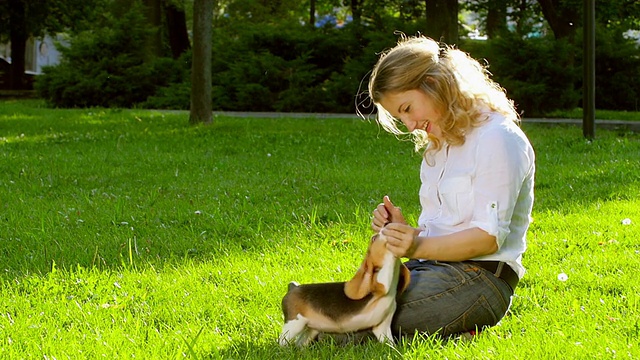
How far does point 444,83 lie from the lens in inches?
130

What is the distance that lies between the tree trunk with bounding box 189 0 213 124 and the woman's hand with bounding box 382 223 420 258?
10326mm

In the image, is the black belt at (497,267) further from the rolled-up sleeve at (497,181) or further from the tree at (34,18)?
the tree at (34,18)

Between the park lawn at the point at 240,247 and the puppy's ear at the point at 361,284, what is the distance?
0.23m

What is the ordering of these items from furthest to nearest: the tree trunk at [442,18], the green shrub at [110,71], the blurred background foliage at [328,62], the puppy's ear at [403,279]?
1. the green shrub at [110,71]
2. the blurred background foliage at [328,62]
3. the tree trunk at [442,18]
4. the puppy's ear at [403,279]

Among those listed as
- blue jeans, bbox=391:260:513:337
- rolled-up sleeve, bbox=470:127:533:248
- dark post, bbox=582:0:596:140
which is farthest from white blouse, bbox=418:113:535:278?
dark post, bbox=582:0:596:140

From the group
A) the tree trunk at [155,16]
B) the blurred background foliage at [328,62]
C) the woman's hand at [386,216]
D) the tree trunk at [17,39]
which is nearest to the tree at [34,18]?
the tree trunk at [17,39]

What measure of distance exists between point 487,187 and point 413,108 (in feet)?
1.39

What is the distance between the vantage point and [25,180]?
8.02m

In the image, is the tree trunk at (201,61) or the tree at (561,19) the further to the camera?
the tree at (561,19)

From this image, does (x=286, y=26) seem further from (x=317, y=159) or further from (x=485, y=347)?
(x=485, y=347)

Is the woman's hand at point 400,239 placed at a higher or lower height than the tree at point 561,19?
lower

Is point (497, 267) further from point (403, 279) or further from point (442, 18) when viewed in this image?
point (442, 18)

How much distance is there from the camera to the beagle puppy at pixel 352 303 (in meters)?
3.19

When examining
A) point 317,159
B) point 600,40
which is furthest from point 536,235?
point 600,40
